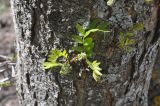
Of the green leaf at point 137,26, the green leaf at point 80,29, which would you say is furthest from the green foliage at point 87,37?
the green leaf at point 137,26

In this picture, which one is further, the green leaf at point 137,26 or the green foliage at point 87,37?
the green leaf at point 137,26

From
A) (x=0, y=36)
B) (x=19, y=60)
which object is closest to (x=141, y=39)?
(x=19, y=60)

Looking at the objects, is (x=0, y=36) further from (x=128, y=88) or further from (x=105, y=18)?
(x=105, y=18)

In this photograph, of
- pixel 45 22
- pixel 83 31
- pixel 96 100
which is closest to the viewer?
pixel 83 31

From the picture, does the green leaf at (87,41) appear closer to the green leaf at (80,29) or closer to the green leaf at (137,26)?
the green leaf at (80,29)

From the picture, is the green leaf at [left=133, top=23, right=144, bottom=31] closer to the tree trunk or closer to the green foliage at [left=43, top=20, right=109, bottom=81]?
the tree trunk

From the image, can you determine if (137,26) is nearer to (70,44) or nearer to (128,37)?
(128,37)
